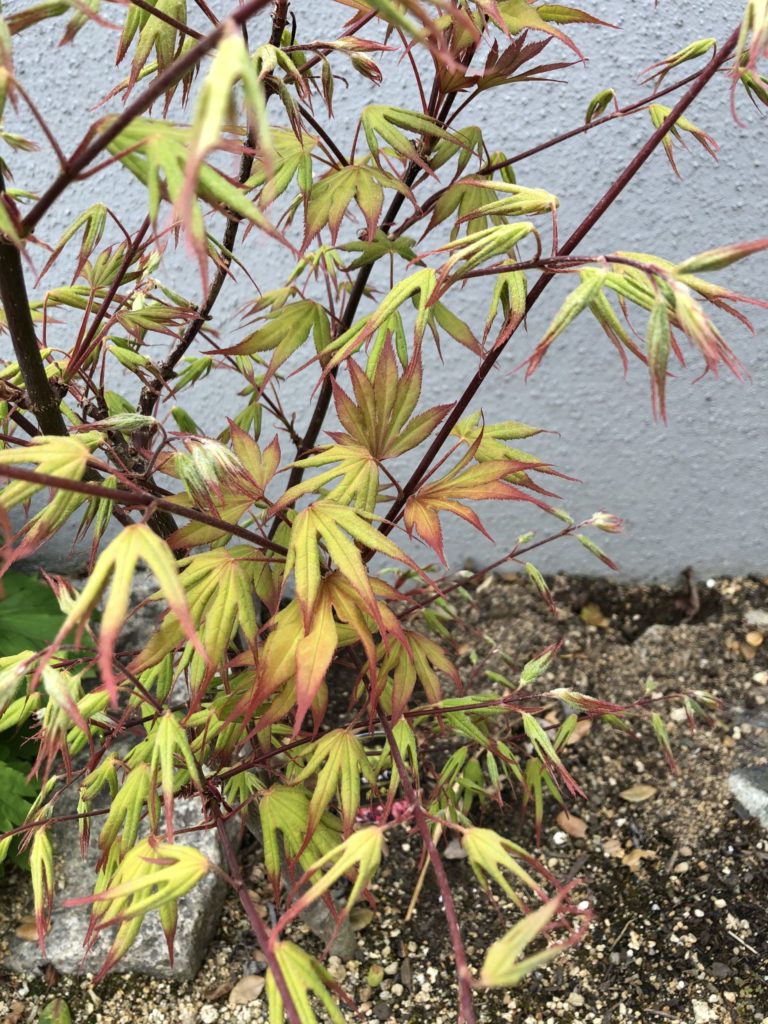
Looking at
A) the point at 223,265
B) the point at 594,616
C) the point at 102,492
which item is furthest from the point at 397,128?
the point at 594,616

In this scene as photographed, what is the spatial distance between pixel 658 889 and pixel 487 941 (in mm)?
253

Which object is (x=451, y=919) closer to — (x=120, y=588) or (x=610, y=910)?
(x=120, y=588)

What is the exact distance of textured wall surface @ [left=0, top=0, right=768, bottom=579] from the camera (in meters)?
1.39

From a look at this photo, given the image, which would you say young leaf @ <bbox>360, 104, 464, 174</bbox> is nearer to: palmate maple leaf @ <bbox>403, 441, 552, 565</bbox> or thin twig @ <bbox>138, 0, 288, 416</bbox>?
thin twig @ <bbox>138, 0, 288, 416</bbox>

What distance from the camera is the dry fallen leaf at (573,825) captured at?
4.26 feet

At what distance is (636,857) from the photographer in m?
1.25

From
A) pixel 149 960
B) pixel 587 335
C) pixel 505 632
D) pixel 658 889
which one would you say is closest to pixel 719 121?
pixel 587 335

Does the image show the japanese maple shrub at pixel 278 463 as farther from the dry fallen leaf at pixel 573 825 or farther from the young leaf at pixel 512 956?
the dry fallen leaf at pixel 573 825

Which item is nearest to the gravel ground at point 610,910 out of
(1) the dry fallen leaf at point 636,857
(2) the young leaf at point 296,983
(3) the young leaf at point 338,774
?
(1) the dry fallen leaf at point 636,857

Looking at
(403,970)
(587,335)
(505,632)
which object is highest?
(587,335)

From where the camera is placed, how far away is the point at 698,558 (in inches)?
71.4

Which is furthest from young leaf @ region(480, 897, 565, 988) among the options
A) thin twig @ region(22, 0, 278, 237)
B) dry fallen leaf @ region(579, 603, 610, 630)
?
dry fallen leaf @ region(579, 603, 610, 630)

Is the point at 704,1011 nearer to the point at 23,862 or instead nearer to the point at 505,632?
the point at 505,632

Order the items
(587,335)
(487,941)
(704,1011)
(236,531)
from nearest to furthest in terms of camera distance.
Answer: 1. (236,531)
2. (704,1011)
3. (487,941)
4. (587,335)
